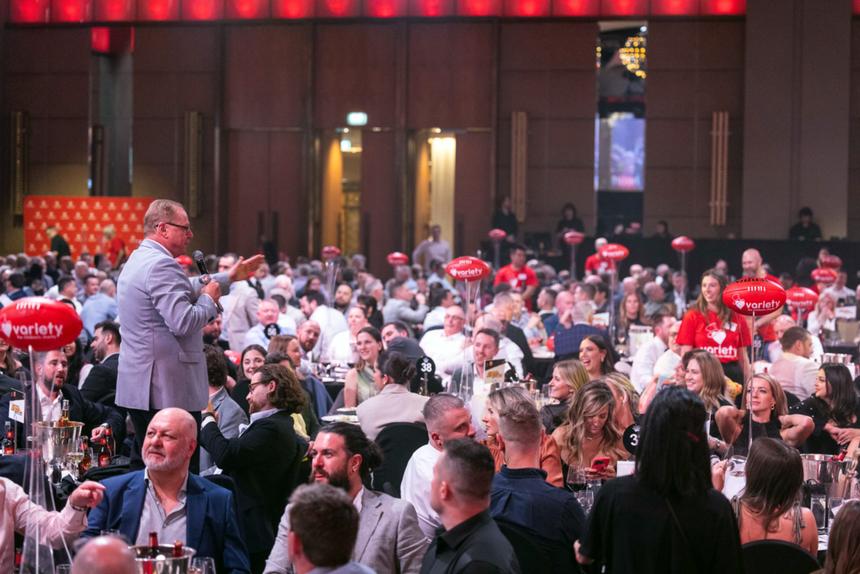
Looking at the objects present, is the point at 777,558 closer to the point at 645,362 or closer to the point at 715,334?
the point at 715,334

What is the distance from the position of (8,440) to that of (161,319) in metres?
1.01

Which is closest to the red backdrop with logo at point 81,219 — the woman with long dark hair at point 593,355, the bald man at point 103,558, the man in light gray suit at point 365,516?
the woman with long dark hair at point 593,355

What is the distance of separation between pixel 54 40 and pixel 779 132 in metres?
11.7

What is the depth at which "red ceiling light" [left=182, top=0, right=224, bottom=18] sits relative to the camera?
2102cm

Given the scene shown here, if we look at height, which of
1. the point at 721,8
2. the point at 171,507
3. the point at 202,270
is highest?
the point at 721,8

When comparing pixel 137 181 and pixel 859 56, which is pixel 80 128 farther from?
pixel 859 56

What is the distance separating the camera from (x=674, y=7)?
20.1 meters

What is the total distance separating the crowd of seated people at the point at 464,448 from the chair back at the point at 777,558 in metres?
0.22

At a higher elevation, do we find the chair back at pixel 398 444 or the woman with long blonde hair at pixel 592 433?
the woman with long blonde hair at pixel 592 433

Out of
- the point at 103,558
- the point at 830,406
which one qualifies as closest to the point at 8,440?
the point at 103,558

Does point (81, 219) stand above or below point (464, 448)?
above

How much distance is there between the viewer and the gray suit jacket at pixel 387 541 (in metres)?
4.00

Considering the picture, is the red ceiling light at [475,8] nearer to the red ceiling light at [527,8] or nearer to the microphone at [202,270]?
the red ceiling light at [527,8]

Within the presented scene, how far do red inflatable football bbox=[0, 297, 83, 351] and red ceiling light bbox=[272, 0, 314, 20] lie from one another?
17319 mm
